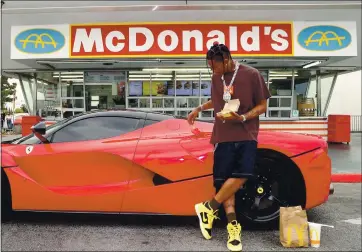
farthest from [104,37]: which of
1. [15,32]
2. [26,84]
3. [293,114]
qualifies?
[293,114]

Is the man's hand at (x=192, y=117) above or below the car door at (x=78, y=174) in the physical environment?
above

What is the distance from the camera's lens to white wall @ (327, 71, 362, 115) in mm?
18203

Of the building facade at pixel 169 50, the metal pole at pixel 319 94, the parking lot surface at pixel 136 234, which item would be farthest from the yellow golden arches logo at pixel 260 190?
the metal pole at pixel 319 94

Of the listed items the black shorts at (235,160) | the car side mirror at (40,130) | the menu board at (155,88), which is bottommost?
the black shorts at (235,160)

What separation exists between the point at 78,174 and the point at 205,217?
4.14 ft

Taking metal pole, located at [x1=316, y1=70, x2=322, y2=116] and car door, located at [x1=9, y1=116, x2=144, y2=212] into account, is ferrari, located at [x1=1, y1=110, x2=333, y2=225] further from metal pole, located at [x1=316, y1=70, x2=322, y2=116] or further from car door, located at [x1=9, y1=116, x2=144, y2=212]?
metal pole, located at [x1=316, y1=70, x2=322, y2=116]

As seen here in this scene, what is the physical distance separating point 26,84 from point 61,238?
40.6 ft

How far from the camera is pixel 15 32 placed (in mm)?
10875

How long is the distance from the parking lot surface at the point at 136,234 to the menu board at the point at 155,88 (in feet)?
30.4

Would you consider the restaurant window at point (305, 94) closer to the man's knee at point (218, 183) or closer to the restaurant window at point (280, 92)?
the restaurant window at point (280, 92)

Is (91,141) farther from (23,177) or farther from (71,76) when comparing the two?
(71,76)

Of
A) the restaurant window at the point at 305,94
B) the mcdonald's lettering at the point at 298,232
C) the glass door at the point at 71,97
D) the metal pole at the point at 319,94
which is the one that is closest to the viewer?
the mcdonald's lettering at the point at 298,232

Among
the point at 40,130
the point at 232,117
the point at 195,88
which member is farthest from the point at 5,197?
the point at 195,88

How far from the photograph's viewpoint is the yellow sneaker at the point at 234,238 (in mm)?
3051
